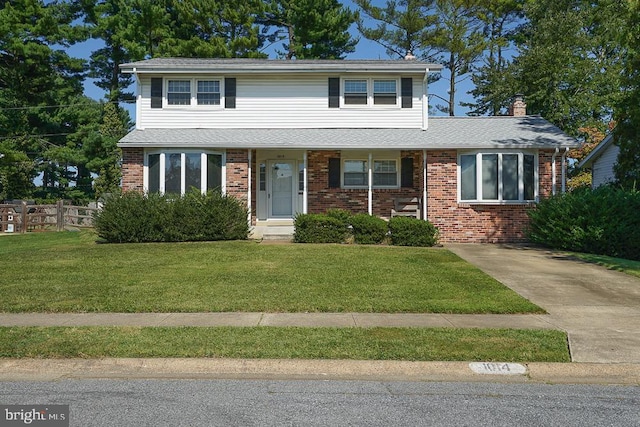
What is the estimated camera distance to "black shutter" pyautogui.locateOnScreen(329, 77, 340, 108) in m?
18.0

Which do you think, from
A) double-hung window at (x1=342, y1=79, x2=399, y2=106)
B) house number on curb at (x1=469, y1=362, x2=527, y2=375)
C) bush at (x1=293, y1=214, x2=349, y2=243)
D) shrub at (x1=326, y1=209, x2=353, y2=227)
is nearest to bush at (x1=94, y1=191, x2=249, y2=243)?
bush at (x1=293, y1=214, x2=349, y2=243)

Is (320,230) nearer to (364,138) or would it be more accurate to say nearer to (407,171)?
(364,138)

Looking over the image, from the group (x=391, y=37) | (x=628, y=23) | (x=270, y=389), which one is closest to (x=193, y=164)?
(x=270, y=389)

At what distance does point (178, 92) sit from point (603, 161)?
18814mm

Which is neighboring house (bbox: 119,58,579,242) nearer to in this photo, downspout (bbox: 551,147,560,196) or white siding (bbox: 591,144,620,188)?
downspout (bbox: 551,147,560,196)

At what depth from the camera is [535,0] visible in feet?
109

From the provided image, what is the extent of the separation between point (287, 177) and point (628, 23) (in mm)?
12566

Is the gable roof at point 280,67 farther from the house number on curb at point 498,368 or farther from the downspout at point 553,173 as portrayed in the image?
the house number on curb at point 498,368

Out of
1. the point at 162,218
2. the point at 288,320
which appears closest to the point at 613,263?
the point at 288,320

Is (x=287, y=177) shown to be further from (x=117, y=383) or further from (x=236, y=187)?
(x=117, y=383)

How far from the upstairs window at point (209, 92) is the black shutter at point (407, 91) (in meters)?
6.57

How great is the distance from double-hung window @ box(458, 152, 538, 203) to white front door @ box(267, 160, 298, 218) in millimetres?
5771

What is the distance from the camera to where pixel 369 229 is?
581 inches

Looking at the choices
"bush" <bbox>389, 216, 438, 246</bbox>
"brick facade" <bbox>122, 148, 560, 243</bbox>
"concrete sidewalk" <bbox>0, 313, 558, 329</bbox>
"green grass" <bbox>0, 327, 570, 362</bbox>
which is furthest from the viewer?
"brick facade" <bbox>122, 148, 560, 243</bbox>
